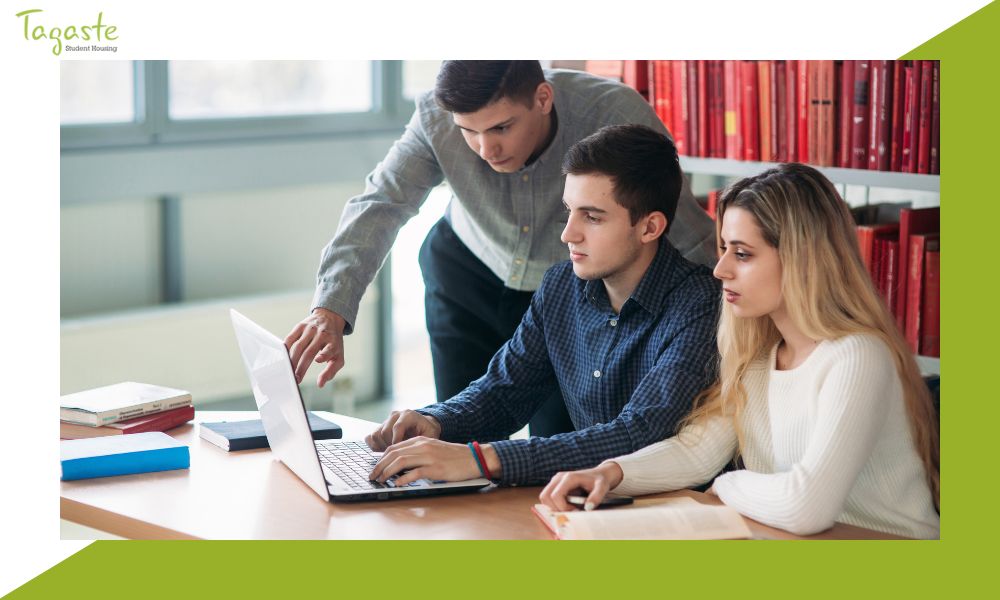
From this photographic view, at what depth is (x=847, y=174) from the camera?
228cm

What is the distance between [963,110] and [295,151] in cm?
282

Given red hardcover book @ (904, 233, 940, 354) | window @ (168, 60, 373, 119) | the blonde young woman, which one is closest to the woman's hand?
the blonde young woman

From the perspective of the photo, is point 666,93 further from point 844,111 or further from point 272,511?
point 272,511

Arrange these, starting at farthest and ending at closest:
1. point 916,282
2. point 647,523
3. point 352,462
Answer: point 916,282 → point 352,462 → point 647,523

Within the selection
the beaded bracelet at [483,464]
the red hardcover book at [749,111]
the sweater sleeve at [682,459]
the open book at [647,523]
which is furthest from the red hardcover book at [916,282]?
the beaded bracelet at [483,464]

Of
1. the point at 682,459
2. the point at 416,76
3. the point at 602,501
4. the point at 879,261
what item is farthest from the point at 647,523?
the point at 416,76

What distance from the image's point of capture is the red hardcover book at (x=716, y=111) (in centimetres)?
250

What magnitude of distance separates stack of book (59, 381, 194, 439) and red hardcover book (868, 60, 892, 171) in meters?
1.30

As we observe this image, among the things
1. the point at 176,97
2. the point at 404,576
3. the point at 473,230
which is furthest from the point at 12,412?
the point at 176,97

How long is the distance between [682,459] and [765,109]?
101 cm

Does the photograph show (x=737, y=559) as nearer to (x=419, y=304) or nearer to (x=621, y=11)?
(x=621, y=11)

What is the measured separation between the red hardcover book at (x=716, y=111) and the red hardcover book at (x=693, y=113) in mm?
31

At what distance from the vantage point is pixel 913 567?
1509 mm

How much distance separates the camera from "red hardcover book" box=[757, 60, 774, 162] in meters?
2.39
